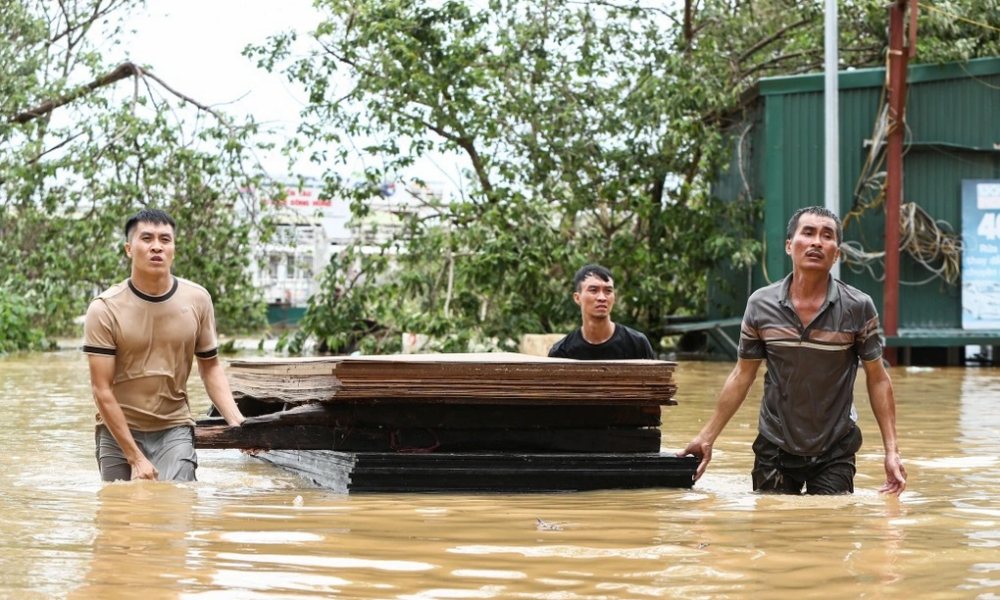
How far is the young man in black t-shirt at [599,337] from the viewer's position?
325 inches

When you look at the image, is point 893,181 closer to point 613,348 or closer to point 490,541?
point 613,348

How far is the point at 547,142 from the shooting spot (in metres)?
22.2

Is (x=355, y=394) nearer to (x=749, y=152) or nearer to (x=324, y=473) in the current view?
(x=324, y=473)

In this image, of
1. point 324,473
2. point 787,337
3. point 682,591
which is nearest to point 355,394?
point 324,473

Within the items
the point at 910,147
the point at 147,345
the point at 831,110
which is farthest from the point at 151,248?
the point at 910,147

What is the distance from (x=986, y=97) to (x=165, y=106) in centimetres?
1236

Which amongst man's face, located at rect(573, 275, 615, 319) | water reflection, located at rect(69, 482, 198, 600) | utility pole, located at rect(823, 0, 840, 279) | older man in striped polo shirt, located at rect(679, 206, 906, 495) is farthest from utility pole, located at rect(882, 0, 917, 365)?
water reflection, located at rect(69, 482, 198, 600)

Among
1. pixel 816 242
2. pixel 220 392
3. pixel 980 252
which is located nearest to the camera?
pixel 816 242

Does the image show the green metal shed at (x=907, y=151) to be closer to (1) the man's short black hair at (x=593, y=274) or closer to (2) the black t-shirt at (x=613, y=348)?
(1) the man's short black hair at (x=593, y=274)

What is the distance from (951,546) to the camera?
16.4 feet

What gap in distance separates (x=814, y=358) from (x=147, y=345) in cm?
305

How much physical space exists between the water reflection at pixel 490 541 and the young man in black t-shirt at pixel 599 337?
102 centimetres

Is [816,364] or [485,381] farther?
[485,381]

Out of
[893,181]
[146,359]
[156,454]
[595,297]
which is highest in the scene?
[893,181]
